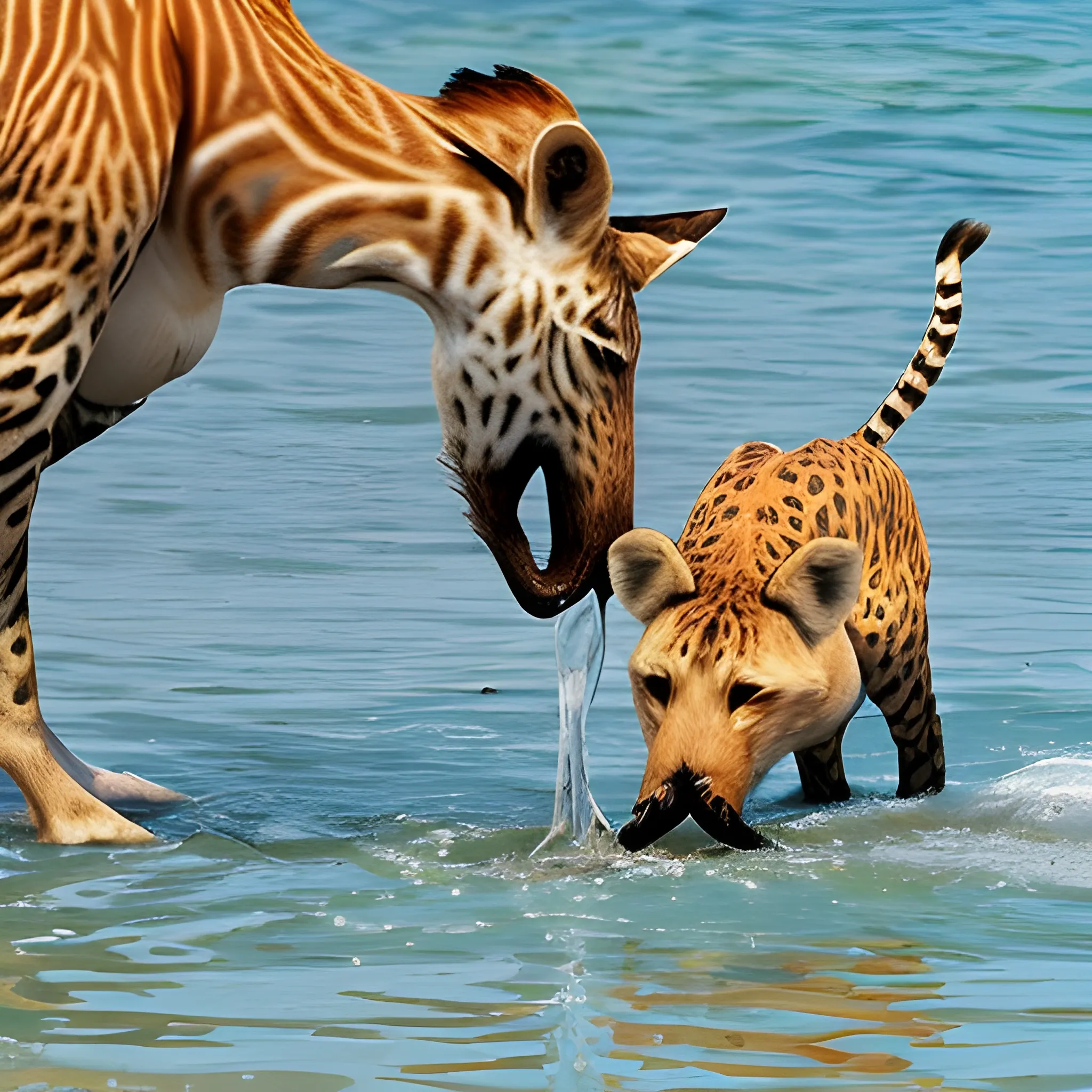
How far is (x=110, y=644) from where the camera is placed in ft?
30.7

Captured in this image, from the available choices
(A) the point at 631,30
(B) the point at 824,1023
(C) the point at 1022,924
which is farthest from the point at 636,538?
(A) the point at 631,30

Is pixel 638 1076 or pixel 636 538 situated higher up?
pixel 636 538

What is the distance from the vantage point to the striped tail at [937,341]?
7684mm

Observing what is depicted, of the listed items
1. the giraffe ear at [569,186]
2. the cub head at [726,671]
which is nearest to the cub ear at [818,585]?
the cub head at [726,671]

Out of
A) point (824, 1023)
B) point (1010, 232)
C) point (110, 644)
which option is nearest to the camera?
point (824, 1023)

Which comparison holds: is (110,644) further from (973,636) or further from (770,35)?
(770,35)

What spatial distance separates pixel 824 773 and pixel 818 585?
1.10 m

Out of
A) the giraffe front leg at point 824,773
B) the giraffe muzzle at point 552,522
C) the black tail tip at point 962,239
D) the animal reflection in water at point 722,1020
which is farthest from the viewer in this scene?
the black tail tip at point 962,239

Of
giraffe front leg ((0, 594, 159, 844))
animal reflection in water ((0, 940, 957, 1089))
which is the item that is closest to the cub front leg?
animal reflection in water ((0, 940, 957, 1089))

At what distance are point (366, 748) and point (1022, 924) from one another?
287cm

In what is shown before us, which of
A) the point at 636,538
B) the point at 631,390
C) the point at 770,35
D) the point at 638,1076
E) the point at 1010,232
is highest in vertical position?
the point at 770,35

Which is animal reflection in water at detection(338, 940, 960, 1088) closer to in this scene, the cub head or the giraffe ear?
the cub head

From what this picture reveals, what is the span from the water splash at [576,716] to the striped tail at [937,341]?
4.56 ft

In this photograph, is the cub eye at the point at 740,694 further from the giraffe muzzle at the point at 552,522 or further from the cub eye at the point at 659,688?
the giraffe muzzle at the point at 552,522
